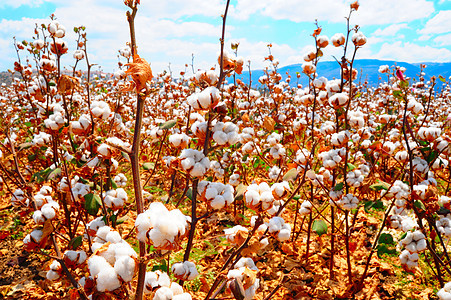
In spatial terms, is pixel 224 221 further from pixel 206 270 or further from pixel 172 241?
pixel 172 241

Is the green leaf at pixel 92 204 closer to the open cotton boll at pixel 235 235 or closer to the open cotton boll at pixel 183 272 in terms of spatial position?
the open cotton boll at pixel 183 272

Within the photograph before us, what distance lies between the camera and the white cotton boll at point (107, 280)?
757 mm

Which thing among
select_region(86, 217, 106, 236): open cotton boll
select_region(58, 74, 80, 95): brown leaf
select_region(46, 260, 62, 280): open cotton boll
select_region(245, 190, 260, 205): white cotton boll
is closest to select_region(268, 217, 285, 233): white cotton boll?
select_region(245, 190, 260, 205): white cotton boll

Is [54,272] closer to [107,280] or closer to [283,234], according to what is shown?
[107,280]

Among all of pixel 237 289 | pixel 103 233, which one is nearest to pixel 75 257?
pixel 103 233

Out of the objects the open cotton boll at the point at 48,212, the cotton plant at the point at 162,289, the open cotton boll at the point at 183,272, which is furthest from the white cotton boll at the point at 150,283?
the open cotton boll at the point at 48,212

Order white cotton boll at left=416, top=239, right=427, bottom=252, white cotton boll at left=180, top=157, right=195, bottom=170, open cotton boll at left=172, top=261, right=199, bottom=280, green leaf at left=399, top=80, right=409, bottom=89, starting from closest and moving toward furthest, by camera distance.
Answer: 1. white cotton boll at left=180, top=157, right=195, bottom=170
2. open cotton boll at left=172, top=261, right=199, bottom=280
3. green leaf at left=399, top=80, right=409, bottom=89
4. white cotton boll at left=416, top=239, right=427, bottom=252

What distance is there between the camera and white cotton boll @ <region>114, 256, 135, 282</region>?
2.51 ft

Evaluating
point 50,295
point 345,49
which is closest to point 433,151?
point 345,49

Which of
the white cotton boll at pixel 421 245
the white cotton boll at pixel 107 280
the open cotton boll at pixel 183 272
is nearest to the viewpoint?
the white cotton boll at pixel 107 280

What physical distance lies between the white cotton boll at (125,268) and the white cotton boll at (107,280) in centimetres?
→ 1

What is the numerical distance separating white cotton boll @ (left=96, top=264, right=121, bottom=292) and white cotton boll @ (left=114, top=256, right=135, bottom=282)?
0.05 feet

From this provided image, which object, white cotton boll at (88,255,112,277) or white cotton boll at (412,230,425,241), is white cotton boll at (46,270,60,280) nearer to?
white cotton boll at (88,255,112,277)

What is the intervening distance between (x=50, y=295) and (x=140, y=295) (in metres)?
2.52
